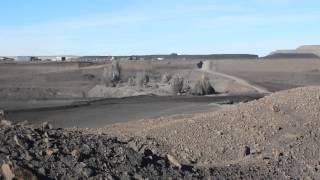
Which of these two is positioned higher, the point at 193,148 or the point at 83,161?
the point at 83,161

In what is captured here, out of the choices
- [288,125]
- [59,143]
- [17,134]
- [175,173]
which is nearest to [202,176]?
[175,173]

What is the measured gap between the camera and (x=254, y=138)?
50.4ft

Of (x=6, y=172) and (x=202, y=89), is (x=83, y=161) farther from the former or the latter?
(x=202, y=89)

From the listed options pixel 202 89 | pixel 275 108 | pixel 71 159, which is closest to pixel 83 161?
pixel 71 159

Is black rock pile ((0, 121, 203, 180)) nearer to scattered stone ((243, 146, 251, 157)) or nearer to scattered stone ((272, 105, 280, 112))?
scattered stone ((243, 146, 251, 157))

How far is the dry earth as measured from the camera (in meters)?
13.8

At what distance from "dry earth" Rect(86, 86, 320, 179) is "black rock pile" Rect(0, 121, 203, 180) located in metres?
2.20

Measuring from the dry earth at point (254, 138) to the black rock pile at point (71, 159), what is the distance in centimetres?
220

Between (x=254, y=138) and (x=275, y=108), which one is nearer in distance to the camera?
(x=254, y=138)

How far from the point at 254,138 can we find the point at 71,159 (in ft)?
20.3

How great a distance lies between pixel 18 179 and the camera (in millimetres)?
9008

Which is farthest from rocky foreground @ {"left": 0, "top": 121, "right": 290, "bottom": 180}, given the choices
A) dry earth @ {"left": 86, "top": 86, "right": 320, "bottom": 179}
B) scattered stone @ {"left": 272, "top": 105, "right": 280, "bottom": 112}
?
scattered stone @ {"left": 272, "top": 105, "right": 280, "bottom": 112}

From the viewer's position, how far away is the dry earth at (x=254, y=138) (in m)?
13.8

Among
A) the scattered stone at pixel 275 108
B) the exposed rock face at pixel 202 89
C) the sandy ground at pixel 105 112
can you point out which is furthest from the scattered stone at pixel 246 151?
the exposed rock face at pixel 202 89
